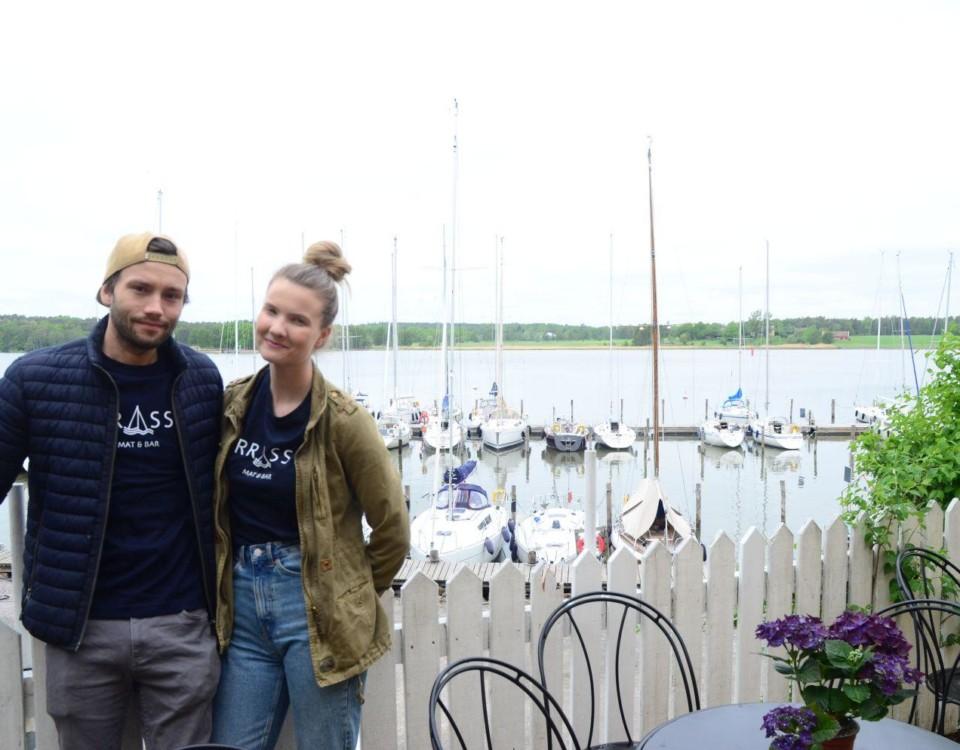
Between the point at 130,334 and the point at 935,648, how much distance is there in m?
3.33

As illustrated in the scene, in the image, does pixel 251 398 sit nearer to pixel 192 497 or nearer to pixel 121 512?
pixel 192 497

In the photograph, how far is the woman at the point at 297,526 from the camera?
1.99 m

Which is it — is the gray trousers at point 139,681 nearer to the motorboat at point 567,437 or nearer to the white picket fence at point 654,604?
the white picket fence at point 654,604

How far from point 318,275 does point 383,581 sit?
0.93m

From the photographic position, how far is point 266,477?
1.99 metres

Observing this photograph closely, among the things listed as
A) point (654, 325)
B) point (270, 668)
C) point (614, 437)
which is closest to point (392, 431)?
point (614, 437)

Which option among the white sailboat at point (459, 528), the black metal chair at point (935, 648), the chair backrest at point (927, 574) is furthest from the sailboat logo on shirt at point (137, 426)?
the white sailboat at point (459, 528)

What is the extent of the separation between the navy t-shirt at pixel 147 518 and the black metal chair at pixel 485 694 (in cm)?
73

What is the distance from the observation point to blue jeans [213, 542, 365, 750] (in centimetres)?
201

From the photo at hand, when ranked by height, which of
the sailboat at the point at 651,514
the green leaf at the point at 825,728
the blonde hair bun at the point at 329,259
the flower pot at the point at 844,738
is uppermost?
the blonde hair bun at the point at 329,259

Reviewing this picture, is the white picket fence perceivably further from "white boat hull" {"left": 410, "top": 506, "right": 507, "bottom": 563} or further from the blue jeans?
"white boat hull" {"left": 410, "top": 506, "right": 507, "bottom": 563}

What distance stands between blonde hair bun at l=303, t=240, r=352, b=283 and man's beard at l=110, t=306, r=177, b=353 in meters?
0.42

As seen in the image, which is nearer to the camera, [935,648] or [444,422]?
[935,648]

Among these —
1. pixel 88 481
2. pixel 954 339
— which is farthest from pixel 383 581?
pixel 954 339
